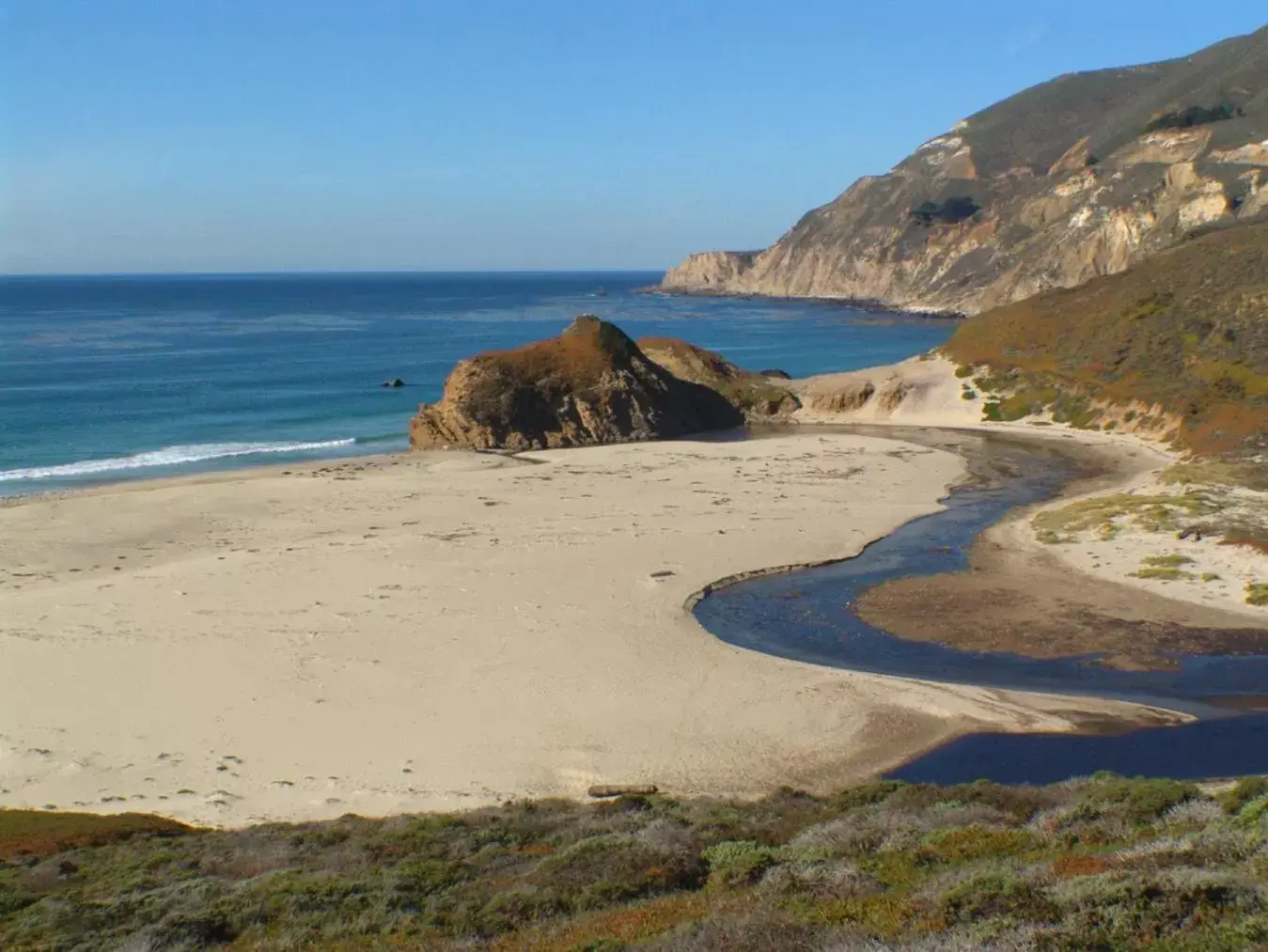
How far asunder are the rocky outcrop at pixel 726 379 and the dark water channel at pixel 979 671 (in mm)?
26282

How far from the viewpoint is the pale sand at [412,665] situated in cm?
1742

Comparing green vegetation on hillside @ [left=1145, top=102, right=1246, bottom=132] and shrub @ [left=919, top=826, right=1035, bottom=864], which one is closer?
shrub @ [left=919, top=826, right=1035, bottom=864]

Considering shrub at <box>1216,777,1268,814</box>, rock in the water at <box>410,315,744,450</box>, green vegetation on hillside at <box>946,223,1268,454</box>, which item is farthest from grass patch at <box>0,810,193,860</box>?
green vegetation on hillside at <box>946,223,1268,454</box>

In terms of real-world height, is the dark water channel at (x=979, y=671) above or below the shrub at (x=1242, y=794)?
below

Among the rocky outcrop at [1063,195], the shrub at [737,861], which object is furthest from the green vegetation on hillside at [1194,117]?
the shrub at [737,861]

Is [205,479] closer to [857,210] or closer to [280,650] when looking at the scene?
[280,650]

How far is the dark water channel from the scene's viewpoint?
17422 mm

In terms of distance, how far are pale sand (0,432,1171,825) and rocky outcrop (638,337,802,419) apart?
23.6m

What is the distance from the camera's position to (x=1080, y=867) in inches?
396

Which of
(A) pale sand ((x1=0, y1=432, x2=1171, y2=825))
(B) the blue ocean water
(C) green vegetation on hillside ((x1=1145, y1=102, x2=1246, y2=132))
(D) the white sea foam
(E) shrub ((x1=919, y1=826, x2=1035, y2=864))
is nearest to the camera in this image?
(E) shrub ((x1=919, y1=826, x2=1035, y2=864))

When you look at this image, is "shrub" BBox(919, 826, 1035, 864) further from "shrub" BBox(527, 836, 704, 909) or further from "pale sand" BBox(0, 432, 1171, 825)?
"pale sand" BBox(0, 432, 1171, 825)

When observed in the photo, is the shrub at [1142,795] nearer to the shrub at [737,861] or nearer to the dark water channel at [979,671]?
the dark water channel at [979,671]

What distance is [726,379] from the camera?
2491 inches

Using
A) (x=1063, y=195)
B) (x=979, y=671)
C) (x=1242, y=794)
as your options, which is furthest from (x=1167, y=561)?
(x=1063, y=195)
